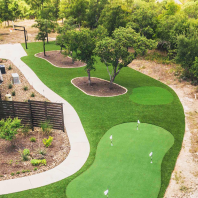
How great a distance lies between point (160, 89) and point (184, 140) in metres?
8.33

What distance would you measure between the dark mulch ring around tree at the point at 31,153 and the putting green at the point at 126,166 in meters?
1.98

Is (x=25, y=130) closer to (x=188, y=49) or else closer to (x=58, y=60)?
(x=58, y=60)

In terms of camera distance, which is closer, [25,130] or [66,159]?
[66,159]

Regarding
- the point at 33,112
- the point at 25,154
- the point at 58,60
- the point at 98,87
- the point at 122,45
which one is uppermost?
the point at 122,45

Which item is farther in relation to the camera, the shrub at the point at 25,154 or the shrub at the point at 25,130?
the shrub at the point at 25,130

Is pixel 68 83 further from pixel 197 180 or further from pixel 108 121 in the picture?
pixel 197 180

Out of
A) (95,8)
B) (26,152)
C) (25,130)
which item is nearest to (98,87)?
(25,130)

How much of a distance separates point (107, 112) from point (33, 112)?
18.2ft

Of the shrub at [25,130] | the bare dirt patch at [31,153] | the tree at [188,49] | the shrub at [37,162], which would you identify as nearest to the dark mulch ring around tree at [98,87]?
the bare dirt patch at [31,153]

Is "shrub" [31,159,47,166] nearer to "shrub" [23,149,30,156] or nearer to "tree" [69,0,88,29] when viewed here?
"shrub" [23,149,30,156]

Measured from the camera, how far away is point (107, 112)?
59.1ft

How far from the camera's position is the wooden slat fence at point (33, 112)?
14789mm

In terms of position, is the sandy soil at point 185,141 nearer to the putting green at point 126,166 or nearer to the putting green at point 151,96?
the putting green at point 126,166

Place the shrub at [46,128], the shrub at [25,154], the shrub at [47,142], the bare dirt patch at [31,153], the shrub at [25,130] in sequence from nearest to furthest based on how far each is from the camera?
the bare dirt patch at [31,153] < the shrub at [25,154] < the shrub at [47,142] < the shrub at [25,130] < the shrub at [46,128]
